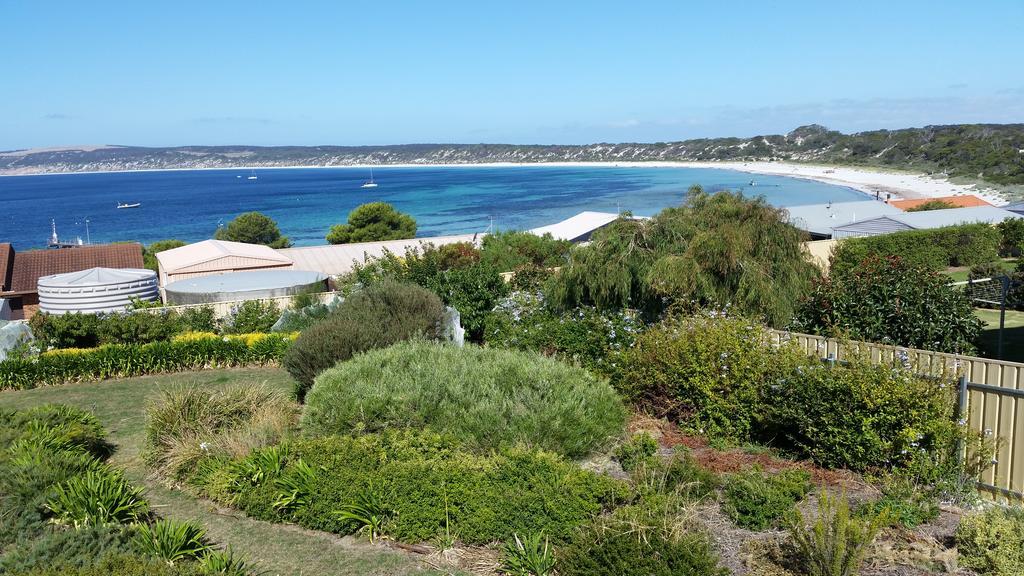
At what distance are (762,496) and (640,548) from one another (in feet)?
5.30

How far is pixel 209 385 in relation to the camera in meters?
13.2

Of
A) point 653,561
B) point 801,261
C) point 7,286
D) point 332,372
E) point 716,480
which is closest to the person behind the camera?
point 653,561

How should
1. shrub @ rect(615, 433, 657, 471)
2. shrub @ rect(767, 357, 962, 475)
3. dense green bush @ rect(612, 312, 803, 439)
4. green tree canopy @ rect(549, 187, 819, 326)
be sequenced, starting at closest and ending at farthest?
shrub @ rect(767, 357, 962, 475) < shrub @ rect(615, 433, 657, 471) < dense green bush @ rect(612, 312, 803, 439) < green tree canopy @ rect(549, 187, 819, 326)

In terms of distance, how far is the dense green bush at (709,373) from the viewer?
8.95 meters

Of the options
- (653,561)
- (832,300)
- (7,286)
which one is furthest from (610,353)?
(7,286)

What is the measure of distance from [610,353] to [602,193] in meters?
133

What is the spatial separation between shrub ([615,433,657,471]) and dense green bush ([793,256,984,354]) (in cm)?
301

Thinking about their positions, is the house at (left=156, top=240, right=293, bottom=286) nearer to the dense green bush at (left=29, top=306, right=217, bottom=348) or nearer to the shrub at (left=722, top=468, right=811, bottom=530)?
the dense green bush at (left=29, top=306, right=217, bottom=348)

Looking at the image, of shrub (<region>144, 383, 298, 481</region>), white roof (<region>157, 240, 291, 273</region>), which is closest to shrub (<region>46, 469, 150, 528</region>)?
shrub (<region>144, 383, 298, 481</region>)

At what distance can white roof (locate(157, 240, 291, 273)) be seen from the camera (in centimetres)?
3061

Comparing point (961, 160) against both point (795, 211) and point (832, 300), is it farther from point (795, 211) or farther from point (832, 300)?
point (832, 300)

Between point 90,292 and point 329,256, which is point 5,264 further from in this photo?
point 329,256

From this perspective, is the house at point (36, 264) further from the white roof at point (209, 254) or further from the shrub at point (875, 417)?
the shrub at point (875, 417)

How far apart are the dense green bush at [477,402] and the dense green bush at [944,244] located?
21.1 meters
